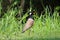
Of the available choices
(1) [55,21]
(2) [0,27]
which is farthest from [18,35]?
(1) [55,21]

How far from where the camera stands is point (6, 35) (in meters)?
8.82

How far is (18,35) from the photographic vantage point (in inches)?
360

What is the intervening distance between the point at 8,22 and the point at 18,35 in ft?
3.89

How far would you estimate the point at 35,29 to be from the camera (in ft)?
31.0

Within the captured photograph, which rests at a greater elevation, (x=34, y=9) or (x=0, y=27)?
(x=34, y=9)

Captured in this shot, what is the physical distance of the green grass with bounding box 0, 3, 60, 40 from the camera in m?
8.60

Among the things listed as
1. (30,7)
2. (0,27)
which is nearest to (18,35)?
(0,27)

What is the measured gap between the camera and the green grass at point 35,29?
8602 millimetres

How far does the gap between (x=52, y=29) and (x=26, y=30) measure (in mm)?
1019

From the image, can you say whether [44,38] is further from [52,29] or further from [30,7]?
[30,7]

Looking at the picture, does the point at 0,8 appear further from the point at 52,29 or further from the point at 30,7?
the point at 52,29

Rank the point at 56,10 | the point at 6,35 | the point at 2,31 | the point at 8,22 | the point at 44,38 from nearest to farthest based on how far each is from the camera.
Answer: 1. the point at 44,38
2. the point at 6,35
3. the point at 2,31
4. the point at 8,22
5. the point at 56,10

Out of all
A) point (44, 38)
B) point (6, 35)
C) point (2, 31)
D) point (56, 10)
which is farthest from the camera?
point (56, 10)

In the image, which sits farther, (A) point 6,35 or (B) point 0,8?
(B) point 0,8
